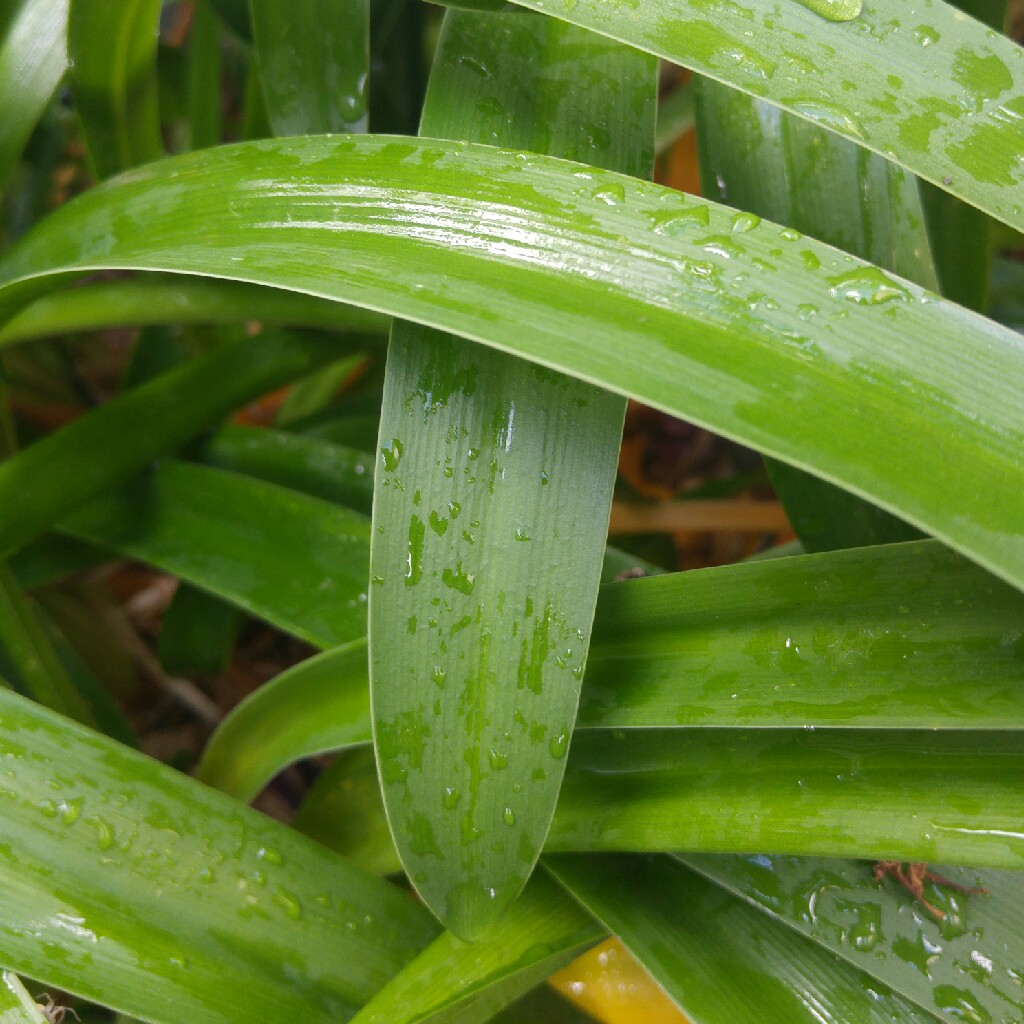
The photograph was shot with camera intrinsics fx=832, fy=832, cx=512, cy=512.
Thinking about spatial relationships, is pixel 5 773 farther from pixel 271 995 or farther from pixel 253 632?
pixel 253 632

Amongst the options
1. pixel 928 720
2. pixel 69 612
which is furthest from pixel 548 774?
pixel 69 612

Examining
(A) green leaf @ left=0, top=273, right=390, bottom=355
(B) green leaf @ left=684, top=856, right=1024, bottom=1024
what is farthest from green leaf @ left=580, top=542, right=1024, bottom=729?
(A) green leaf @ left=0, top=273, right=390, bottom=355

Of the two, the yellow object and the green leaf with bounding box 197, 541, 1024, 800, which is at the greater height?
the green leaf with bounding box 197, 541, 1024, 800

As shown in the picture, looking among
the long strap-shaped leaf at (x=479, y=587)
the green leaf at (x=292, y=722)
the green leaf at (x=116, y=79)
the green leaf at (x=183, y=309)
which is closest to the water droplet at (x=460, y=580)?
the long strap-shaped leaf at (x=479, y=587)

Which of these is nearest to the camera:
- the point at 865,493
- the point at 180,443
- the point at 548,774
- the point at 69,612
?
the point at 865,493

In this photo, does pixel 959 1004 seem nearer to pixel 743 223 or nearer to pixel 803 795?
pixel 803 795

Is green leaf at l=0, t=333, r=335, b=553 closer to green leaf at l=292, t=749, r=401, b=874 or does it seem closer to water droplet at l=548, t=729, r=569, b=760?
green leaf at l=292, t=749, r=401, b=874

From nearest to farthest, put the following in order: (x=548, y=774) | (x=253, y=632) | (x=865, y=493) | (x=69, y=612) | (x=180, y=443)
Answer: (x=865, y=493)
(x=548, y=774)
(x=180, y=443)
(x=69, y=612)
(x=253, y=632)
